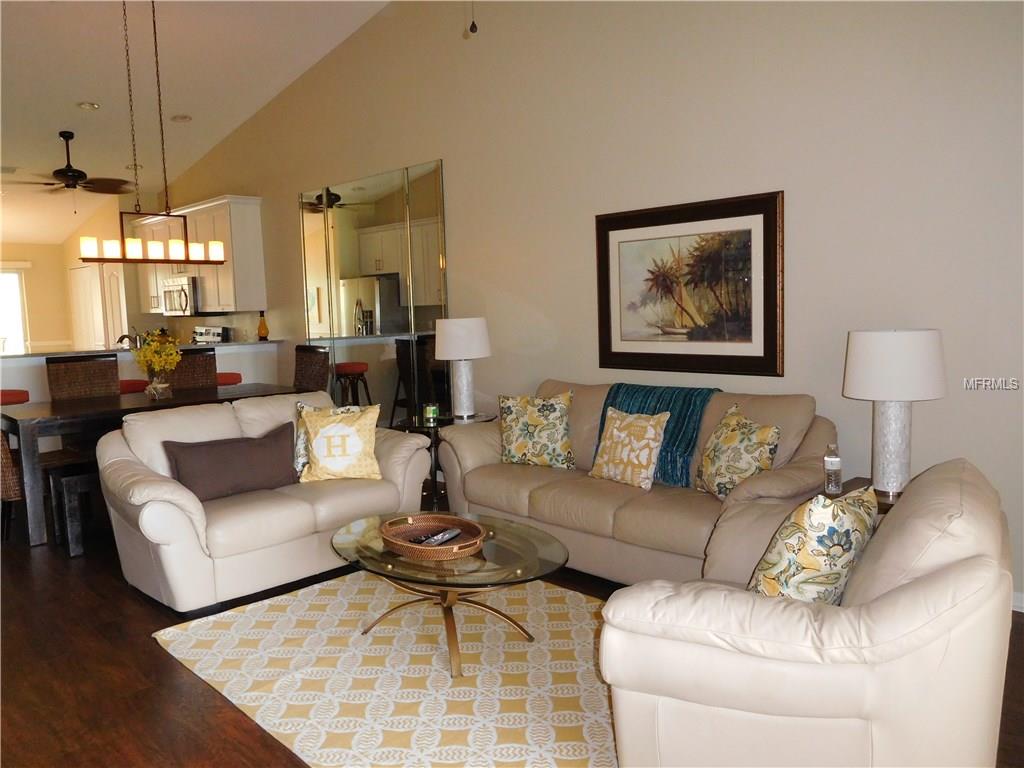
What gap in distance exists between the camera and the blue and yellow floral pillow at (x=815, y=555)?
2.11 m

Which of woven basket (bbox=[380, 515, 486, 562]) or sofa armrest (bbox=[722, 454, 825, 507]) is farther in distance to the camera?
sofa armrest (bbox=[722, 454, 825, 507])

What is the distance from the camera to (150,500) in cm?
342

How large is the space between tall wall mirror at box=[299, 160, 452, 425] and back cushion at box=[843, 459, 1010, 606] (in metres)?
4.36

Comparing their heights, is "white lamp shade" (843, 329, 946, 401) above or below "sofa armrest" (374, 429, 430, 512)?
above

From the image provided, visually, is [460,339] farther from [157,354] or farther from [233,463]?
[157,354]

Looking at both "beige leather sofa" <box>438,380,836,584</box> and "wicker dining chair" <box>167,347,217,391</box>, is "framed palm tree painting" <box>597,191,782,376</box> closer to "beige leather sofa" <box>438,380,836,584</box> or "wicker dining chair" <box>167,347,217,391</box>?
"beige leather sofa" <box>438,380,836,584</box>

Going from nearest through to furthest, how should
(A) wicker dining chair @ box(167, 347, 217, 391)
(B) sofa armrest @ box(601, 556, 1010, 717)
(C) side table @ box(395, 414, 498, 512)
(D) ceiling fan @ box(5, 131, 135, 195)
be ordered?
(B) sofa armrest @ box(601, 556, 1010, 717) → (C) side table @ box(395, 414, 498, 512) → (A) wicker dining chair @ box(167, 347, 217, 391) → (D) ceiling fan @ box(5, 131, 135, 195)

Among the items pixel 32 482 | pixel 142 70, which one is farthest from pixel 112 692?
pixel 142 70

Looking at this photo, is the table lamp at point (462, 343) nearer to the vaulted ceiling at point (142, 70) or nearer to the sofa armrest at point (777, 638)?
the vaulted ceiling at point (142, 70)

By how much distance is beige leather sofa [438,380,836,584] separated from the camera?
2.86 meters

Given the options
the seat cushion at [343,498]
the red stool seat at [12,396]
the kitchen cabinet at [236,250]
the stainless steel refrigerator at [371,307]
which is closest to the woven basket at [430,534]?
the seat cushion at [343,498]

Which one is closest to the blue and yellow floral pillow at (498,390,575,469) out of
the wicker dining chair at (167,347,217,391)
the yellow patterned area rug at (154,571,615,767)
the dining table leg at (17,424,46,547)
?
the yellow patterned area rug at (154,571,615,767)

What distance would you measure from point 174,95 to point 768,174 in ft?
18.2

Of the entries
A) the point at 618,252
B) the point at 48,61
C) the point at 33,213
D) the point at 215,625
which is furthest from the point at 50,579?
the point at 33,213
